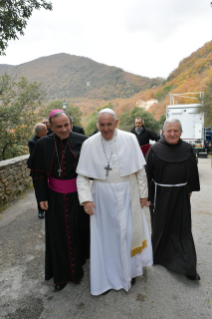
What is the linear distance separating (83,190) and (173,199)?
3.93ft

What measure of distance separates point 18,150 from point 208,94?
598 inches

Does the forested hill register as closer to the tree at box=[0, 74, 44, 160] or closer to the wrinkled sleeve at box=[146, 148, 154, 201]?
the tree at box=[0, 74, 44, 160]

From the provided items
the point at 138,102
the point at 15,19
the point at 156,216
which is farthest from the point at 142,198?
the point at 138,102

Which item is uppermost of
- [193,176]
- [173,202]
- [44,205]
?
[193,176]

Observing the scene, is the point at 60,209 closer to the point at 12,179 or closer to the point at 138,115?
the point at 12,179

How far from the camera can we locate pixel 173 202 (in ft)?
10.3

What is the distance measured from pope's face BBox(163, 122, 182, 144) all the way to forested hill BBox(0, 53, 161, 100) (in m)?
97.4

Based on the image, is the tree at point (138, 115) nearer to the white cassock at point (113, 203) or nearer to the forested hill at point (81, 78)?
the white cassock at point (113, 203)

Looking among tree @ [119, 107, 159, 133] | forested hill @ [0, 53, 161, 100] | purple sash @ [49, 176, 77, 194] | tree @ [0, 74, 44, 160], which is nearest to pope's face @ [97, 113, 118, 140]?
purple sash @ [49, 176, 77, 194]

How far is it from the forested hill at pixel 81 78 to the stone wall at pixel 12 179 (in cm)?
9300

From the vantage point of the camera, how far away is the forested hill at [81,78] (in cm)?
10799

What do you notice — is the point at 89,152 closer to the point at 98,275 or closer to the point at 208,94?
the point at 98,275

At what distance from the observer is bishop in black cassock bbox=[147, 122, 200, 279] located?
3.08 metres

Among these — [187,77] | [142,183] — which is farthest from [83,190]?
[187,77]
